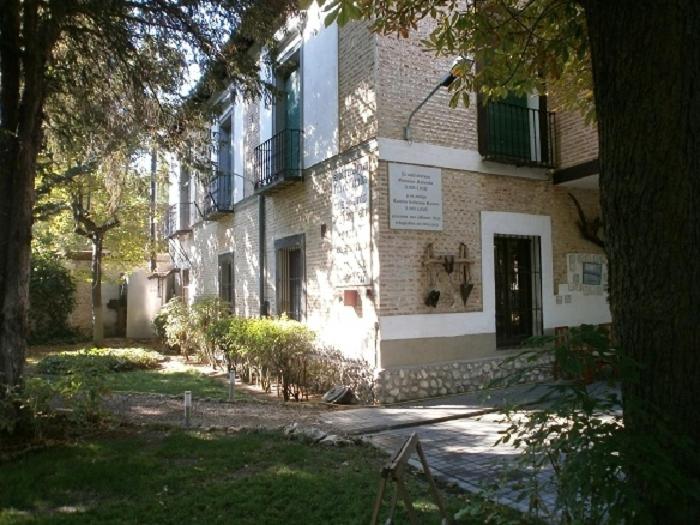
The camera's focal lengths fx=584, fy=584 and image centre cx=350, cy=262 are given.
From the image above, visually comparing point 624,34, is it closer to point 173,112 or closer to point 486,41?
point 486,41

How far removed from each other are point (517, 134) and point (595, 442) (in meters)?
9.33

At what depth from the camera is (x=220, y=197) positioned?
16.7 meters

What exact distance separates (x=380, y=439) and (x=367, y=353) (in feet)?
8.53

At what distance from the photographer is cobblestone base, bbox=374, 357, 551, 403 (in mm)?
8820

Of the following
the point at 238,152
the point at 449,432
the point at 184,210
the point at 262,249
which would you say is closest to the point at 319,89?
the point at 262,249

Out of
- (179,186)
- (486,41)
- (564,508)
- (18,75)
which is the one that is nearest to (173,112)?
(18,75)

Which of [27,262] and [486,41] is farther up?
[486,41]

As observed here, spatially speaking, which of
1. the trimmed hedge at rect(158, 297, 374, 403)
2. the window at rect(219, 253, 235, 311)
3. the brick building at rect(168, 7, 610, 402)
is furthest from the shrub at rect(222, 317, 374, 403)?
the window at rect(219, 253, 235, 311)

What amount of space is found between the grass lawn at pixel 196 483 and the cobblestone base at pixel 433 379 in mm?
2669

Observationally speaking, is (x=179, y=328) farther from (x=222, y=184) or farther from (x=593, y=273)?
(x=593, y=273)

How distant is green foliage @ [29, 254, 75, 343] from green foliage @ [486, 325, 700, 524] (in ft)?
62.9

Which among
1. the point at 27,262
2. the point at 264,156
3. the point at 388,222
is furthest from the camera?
the point at 264,156

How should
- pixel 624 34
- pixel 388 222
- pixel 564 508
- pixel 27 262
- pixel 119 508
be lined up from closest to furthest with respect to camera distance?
pixel 564 508 → pixel 624 34 → pixel 119 508 → pixel 27 262 → pixel 388 222

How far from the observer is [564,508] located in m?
2.55
